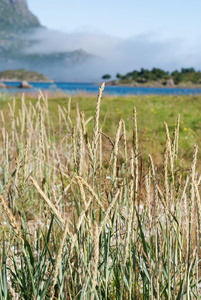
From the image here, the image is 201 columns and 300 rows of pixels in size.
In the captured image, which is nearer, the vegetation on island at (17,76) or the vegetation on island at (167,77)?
the vegetation on island at (167,77)

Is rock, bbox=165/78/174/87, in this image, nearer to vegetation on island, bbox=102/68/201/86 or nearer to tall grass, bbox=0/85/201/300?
vegetation on island, bbox=102/68/201/86

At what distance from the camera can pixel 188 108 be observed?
10805mm

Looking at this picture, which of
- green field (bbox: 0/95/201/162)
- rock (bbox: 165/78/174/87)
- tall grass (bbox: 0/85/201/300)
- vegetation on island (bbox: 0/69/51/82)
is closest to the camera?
tall grass (bbox: 0/85/201/300)

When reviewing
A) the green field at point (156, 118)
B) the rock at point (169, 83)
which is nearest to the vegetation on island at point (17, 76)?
the rock at point (169, 83)

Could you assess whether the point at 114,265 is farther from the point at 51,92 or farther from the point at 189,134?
the point at 51,92

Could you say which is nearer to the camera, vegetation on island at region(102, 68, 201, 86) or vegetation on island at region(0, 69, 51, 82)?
vegetation on island at region(102, 68, 201, 86)

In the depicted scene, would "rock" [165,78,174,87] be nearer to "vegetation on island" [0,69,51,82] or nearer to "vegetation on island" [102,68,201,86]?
"vegetation on island" [102,68,201,86]

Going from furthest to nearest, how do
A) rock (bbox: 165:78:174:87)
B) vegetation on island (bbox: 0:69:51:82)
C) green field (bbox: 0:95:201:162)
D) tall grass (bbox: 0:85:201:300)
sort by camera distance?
vegetation on island (bbox: 0:69:51:82)
rock (bbox: 165:78:174:87)
green field (bbox: 0:95:201:162)
tall grass (bbox: 0:85:201:300)

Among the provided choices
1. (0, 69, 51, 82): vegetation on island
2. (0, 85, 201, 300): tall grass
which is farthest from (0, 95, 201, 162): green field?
(0, 69, 51, 82): vegetation on island

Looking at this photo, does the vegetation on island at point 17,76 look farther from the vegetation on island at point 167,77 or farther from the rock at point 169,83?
the rock at point 169,83

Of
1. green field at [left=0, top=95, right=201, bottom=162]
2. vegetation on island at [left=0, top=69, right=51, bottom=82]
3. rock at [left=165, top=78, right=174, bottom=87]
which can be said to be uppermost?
vegetation on island at [left=0, top=69, right=51, bottom=82]

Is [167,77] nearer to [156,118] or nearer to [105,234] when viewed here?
[156,118]

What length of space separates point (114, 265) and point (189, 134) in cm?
625

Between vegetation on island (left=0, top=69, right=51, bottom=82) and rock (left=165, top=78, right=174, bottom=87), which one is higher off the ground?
vegetation on island (left=0, top=69, right=51, bottom=82)
